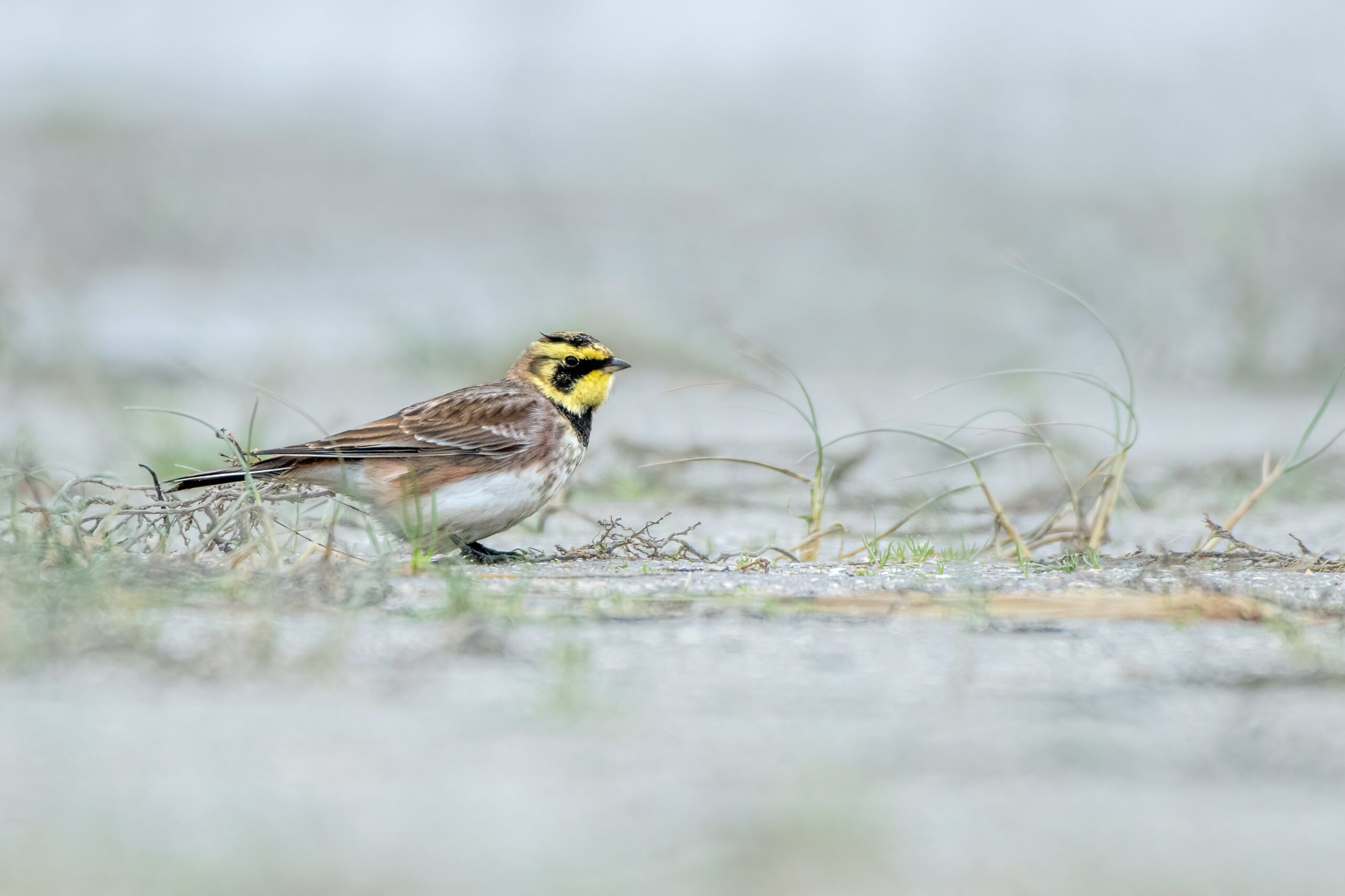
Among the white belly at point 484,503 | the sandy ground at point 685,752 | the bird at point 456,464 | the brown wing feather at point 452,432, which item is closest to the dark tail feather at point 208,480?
the bird at point 456,464

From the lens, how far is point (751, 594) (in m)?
4.13

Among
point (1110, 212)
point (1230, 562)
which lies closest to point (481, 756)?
point (1230, 562)

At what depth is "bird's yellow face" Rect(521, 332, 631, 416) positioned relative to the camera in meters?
6.42

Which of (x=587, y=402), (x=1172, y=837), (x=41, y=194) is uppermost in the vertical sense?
(x=41, y=194)

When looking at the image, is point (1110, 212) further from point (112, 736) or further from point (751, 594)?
point (112, 736)

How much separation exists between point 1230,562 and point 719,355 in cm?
868

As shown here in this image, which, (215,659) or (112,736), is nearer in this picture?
(112,736)

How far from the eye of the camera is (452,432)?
233 inches

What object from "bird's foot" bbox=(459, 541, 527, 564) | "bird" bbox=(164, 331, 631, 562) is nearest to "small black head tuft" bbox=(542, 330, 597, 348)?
"bird" bbox=(164, 331, 631, 562)

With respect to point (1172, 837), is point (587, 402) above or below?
above

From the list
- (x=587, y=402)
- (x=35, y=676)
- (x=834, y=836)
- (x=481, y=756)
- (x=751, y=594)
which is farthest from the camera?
(x=587, y=402)

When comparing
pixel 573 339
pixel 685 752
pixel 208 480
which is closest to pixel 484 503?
pixel 208 480

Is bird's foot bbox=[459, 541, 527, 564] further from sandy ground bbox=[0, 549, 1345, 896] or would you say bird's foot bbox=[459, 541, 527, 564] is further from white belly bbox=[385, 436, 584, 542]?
sandy ground bbox=[0, 549, 1345, 896]

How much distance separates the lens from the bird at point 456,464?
18.3ft
